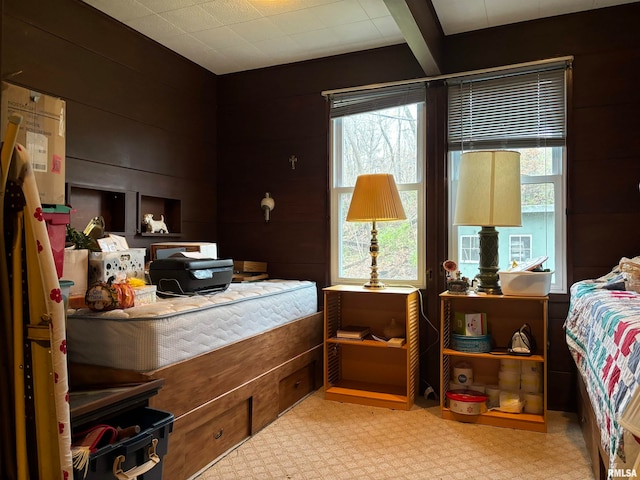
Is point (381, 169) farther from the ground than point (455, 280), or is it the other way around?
point (381, 169)

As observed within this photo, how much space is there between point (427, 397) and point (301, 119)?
7.30 feet

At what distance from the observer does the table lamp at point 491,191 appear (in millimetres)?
2717

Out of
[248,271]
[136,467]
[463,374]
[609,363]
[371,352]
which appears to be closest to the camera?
[609,363]

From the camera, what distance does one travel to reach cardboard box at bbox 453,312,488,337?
2883 mm

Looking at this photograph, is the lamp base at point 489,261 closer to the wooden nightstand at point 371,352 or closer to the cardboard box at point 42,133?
the wooden nightstand at point 371,352

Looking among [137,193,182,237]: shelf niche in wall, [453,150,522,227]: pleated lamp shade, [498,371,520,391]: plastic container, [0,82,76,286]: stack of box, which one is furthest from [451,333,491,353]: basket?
[0,82,76,286]: stack of box

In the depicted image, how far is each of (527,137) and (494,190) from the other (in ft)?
1.82

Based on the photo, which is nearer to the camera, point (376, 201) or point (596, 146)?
point (596, 146)

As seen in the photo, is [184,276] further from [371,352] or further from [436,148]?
[436,148]

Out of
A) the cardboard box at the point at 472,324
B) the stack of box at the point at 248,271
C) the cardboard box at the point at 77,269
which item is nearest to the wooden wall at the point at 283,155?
the stack of box at the point at 248,271

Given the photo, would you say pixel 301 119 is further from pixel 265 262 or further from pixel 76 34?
pixel 76 34

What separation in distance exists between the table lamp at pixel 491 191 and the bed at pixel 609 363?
1.87 ft

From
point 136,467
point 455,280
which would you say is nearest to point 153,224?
point 136,467

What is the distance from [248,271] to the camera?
139 inches
